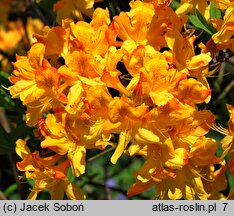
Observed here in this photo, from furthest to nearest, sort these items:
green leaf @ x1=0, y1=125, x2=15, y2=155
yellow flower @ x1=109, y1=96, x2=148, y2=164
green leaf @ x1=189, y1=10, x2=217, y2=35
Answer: green leaf @ x1=0, y1=125, x2=15, y2=155 < green leaf @ x1=189, y1=10, x2=217, y2=35 < yellow flower @ x1=109, y1=96, x2=148, y2=164

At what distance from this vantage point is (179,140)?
1.50m

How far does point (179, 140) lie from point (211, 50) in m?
0.25

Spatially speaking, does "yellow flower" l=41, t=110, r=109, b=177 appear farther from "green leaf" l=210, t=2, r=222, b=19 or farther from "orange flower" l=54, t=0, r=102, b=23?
"green leaf" l=210, t=2, r=222, b=19

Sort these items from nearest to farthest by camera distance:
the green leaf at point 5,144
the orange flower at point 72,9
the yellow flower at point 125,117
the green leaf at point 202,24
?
the yellow flower at point 125,117 < the green leaf at point 202,24 < the orange flower at point 72,9 < the green leaf at point 5,144

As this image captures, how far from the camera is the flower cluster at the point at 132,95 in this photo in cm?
144

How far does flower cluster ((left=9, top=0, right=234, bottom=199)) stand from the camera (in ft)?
4.72

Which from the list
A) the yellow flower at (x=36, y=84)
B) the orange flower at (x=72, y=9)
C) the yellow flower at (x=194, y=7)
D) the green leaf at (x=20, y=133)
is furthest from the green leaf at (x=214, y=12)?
the green leaf at (x=20, y=133)

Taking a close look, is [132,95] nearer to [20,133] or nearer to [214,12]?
[214,12]

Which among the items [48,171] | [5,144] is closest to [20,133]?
[5,144]

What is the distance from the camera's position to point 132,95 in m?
1.45

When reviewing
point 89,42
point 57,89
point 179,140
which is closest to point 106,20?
Answer: point 89,42

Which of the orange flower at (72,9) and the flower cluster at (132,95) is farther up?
the orange flower at (72,9)

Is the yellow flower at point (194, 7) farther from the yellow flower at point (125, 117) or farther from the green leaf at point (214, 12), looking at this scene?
the yellow flower at point (125, 117)

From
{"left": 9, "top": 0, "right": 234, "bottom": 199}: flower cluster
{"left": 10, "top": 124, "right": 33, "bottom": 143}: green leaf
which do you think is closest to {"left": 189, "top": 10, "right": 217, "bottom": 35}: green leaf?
{"left": 9, "top": 0, "right": 234, "bottom": 199}: flower cluster
